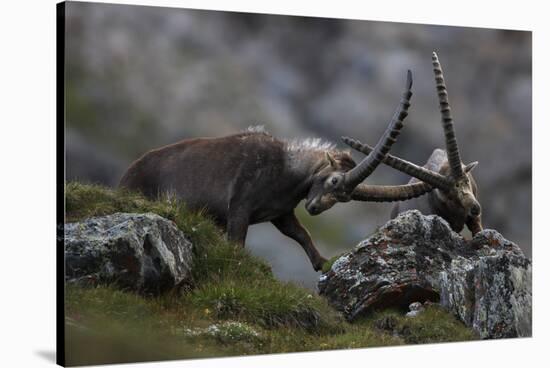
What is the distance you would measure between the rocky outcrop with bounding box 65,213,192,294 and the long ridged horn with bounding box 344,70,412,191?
2.93 metres

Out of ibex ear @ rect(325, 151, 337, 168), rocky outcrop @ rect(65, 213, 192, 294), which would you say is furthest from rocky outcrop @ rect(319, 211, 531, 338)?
rocky outcrop @ rect(65, 213, 192, 294)

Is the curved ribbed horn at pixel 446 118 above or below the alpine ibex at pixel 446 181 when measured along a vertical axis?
above

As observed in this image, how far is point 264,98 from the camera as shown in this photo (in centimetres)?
1440

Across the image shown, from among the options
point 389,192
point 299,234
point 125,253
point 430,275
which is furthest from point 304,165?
point 125,253

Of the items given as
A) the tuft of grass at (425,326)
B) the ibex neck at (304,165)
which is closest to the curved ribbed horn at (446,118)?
the ibex neck at (304,165)

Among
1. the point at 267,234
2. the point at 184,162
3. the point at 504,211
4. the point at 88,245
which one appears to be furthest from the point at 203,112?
the point at 504,211

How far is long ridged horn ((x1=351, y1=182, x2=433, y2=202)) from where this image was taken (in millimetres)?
14453

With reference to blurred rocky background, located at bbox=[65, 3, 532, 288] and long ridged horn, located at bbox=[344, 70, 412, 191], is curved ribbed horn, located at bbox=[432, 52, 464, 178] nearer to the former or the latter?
blurred rocky background, located at bbox=[65, 3, 532, 288]

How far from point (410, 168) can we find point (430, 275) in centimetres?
160

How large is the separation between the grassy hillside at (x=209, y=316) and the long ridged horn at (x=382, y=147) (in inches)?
70.7

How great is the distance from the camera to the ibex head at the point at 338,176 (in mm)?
13719

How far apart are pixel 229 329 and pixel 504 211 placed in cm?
547

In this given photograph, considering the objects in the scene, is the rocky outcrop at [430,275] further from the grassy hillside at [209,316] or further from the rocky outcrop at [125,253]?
the rocky outcrop at [125,253]

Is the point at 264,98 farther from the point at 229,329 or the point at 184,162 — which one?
the point at 229,329
